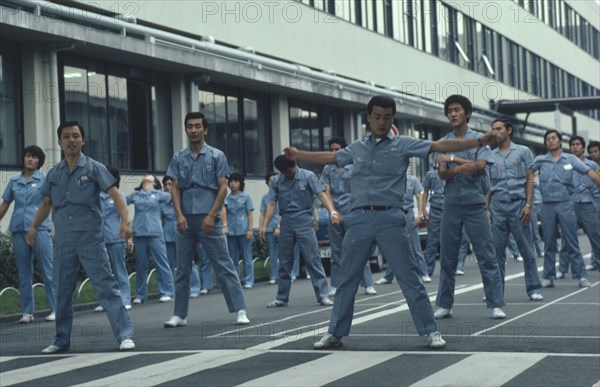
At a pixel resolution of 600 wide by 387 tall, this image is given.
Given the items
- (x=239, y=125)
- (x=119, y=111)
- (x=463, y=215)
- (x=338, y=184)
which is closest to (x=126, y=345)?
(x=463, y=215)

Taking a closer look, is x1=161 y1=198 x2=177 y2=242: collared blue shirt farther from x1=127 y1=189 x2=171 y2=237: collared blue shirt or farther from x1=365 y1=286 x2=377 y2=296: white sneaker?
x1=365 y1=286 x2=377 y2=296: white sneaker

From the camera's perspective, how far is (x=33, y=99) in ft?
72.9

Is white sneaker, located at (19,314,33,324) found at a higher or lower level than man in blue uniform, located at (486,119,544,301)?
lower

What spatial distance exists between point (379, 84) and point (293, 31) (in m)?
6.51

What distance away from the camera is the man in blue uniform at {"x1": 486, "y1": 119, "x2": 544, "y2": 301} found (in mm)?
13875

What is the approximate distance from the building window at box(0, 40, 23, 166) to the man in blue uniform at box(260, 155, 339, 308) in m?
8.71

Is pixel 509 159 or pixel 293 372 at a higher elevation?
pixel 509 159

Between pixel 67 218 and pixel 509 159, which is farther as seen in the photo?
pixel 509 159

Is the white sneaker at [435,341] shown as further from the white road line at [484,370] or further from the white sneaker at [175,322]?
the white sneaker at [175,322]

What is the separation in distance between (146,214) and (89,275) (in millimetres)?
6946

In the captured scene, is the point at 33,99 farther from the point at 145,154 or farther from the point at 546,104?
the point at 546,104

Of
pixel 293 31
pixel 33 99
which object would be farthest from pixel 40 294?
pixel 293 31

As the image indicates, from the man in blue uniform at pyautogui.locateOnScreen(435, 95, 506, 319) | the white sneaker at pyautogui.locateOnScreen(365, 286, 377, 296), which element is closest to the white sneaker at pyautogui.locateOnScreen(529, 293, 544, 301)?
the man in blue uniform at pyautogui.locateOnScreen(435, 95, 506, 319)

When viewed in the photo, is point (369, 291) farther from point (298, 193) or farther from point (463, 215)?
point (463, 215)
